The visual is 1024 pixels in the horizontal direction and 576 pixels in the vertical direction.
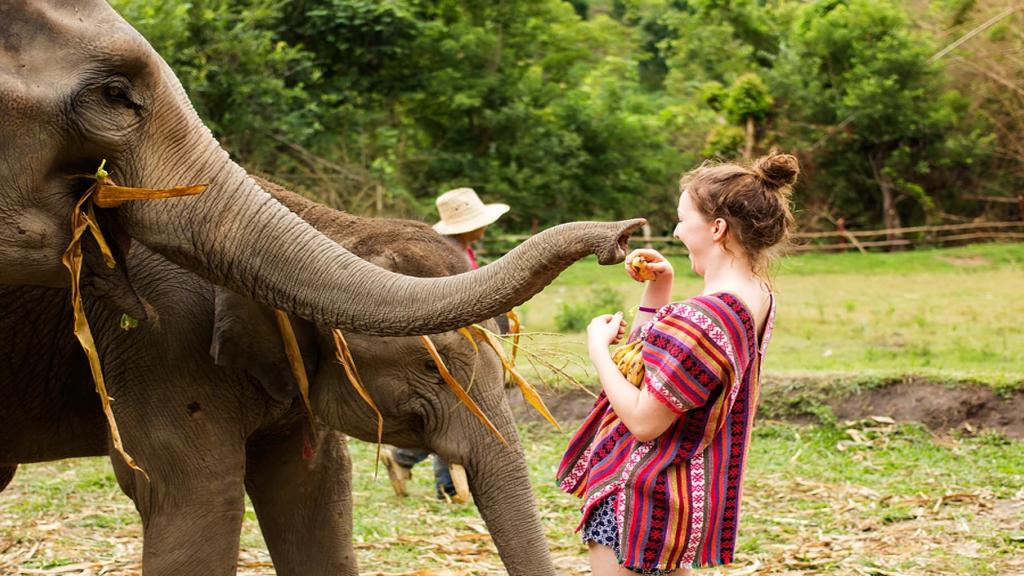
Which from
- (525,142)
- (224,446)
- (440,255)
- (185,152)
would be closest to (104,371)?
(224,446)

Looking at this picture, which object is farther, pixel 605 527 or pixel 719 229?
pixel 605 527

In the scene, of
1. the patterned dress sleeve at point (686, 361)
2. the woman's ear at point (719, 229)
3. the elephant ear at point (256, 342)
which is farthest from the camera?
the elephant ear at point (256, 342)

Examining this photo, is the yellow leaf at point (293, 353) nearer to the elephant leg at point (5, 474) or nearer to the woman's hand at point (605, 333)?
the woman's hand at point (605, 333)

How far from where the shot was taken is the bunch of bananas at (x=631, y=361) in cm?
285

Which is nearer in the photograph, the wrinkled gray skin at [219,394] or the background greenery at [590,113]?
the wrinkled gray skin at [219,394]

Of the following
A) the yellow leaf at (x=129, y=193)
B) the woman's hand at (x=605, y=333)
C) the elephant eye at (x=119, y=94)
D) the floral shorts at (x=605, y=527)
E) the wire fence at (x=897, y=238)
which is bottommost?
the floral shorts at (x=605, y=527)

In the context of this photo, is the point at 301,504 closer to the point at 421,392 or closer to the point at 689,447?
the point at 421,392

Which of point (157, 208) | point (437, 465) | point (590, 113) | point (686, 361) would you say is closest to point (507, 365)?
point (686, 361)

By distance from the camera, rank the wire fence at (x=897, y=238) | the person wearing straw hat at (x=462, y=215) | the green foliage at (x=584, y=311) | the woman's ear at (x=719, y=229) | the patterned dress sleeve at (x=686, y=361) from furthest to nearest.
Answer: the wire fence at (x=897, y=238), the green foliage at (x=584, y=311), the person wearing straw hat at (x=462, y=215), the woman's ear at (x=719, y=229), the patterned dress sleeve at (x=686, y=361)

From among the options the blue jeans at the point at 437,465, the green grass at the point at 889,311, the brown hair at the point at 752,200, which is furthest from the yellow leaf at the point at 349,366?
the blue jeans at the point at 437,465

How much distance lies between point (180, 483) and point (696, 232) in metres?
1.80

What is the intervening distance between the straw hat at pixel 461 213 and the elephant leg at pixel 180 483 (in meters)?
2.96

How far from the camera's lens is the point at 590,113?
20438 mm

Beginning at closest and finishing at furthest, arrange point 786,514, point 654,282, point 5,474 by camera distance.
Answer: point 654,282, point 5,474, point 786,514
